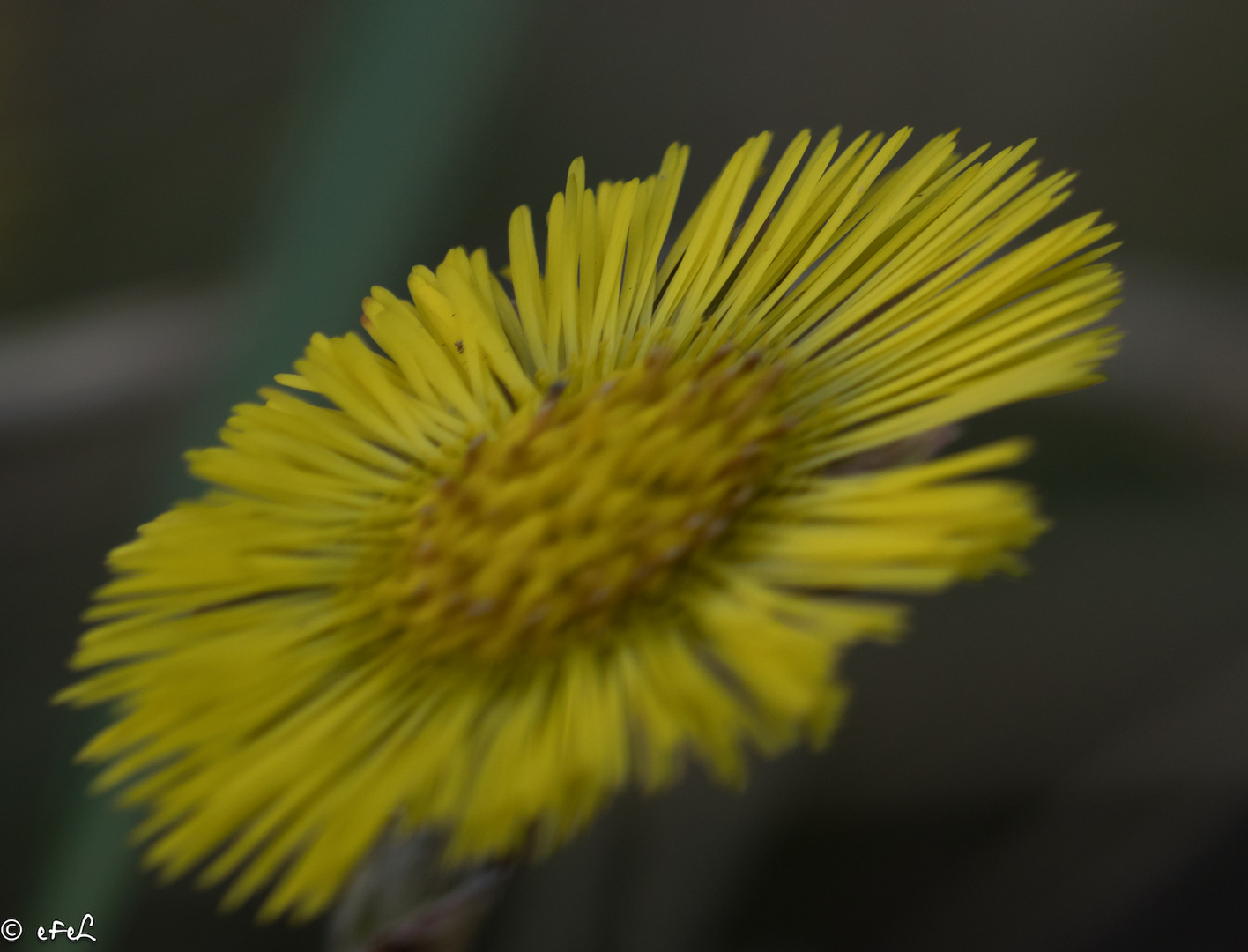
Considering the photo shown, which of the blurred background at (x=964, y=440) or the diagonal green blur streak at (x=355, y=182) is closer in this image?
the diagonal green blur streak at (x=355, y=182)

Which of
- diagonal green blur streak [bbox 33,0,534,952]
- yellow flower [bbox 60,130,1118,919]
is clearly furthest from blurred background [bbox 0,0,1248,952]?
yellow flower [bbox 60,130,1118,919]

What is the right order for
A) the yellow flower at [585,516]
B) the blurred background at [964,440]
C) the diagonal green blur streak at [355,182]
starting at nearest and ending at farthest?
the yellow flower at [585,516], the diagonal green blur streak at [355,182], the blurred background at [964,440]

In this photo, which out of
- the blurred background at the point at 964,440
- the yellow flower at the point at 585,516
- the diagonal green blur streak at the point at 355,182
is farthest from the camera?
the blurred background at the point at 964,440

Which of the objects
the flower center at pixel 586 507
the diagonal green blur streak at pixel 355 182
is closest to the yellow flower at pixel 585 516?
the flower center at pixel 586 507

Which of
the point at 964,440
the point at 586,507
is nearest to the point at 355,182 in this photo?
the point at 586,507

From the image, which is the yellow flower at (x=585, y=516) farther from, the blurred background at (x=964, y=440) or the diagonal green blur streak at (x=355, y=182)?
the blurred background at (x=964, y=440)

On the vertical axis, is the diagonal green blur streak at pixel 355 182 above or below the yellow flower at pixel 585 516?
above

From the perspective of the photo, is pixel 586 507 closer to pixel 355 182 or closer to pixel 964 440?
pixel 355 182
